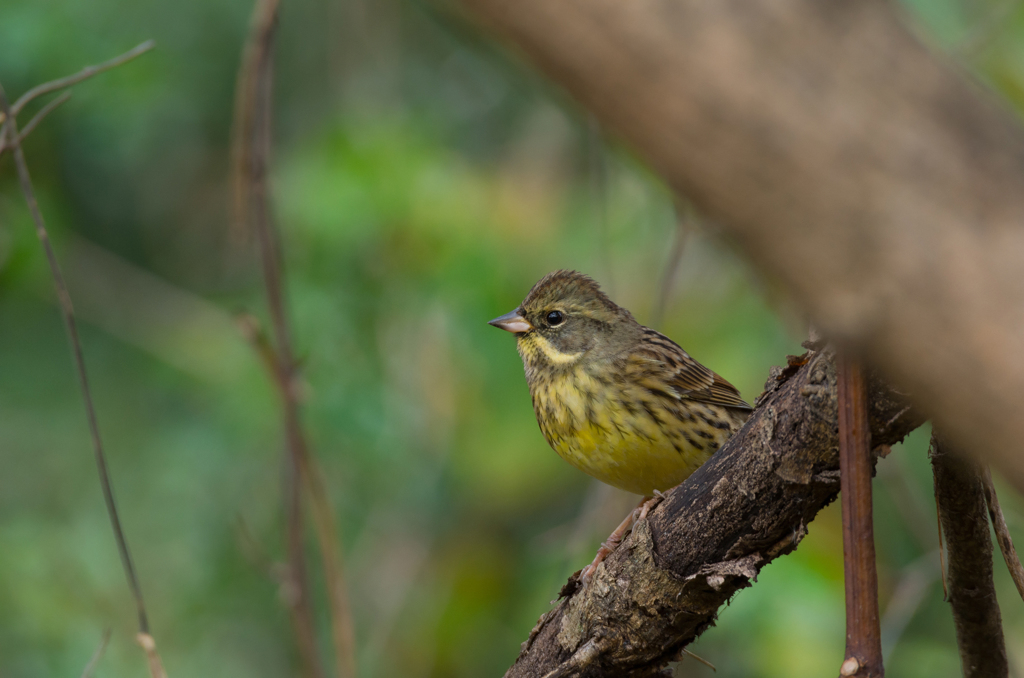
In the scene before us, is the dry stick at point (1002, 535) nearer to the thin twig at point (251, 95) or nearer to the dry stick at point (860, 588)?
the dry stick at point (860, 588)

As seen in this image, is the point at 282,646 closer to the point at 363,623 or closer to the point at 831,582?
the point at 363,623

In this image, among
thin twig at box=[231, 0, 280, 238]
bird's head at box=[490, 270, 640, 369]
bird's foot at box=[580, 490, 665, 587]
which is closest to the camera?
A: bird's foot at box=[580, 490, 665, 587]

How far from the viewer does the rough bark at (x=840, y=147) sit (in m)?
0.64

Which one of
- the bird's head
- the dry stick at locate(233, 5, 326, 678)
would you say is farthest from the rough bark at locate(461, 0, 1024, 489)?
the bird's head

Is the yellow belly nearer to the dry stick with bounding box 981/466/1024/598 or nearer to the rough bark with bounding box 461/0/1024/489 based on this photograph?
the dry stick with bounding box 981/466/1024/598

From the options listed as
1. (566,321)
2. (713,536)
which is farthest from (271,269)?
(713,536)

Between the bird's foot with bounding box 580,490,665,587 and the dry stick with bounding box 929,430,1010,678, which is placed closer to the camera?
the dry stick with bounding box 929,430,1010,678

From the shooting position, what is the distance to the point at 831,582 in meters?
4.16

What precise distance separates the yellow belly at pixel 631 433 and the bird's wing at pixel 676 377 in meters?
0.05

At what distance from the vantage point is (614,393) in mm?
3443

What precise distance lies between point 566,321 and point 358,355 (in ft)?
5.54

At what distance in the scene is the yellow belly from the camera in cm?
329

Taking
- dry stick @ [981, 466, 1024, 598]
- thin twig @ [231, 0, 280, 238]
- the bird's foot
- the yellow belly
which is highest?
thin twig @ [231, 0, 280, 238]

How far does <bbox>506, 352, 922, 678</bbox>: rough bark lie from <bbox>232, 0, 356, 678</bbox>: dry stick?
120 cm
